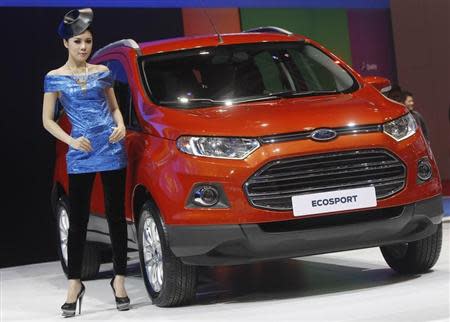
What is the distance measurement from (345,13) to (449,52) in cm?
253

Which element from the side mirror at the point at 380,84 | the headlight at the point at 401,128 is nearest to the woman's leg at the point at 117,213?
the headlight at the point at 401,128

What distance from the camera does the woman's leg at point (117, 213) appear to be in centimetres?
691

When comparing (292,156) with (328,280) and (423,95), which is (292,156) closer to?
(328,280)

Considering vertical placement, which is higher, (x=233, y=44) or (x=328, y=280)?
(x=233, y=44)

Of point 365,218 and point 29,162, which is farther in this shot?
point 29,162

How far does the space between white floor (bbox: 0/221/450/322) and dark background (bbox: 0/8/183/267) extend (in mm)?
1204

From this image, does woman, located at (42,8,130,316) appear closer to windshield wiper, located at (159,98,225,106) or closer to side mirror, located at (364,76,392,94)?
windshield wiper, located at (159,98,225,106)

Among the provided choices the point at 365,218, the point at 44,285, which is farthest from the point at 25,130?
the point at 365,218

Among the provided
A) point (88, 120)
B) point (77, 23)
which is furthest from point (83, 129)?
point (77, 23)

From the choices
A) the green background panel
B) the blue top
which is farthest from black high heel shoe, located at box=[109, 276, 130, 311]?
the green background panel

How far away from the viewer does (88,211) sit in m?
6.98

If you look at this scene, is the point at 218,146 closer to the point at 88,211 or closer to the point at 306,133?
the point at 306,133

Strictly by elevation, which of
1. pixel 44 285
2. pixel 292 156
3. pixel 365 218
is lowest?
pixel 44 285

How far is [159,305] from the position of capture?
6980 millimetres
